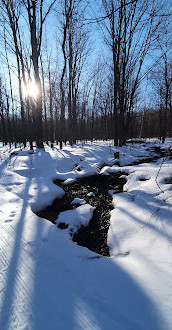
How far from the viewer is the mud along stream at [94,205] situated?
8.25ft

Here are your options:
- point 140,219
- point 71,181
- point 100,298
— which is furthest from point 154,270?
point 71,181

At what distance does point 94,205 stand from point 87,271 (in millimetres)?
1931

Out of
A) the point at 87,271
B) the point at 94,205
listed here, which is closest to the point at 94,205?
the point at 94,205

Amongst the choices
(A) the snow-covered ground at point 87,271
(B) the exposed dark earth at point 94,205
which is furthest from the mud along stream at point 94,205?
(A) the snow-covered ground at point 87,271

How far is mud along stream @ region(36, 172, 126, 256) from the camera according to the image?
2.51 metres

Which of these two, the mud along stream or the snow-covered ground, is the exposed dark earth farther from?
the snow-covered ground

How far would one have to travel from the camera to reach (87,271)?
1703 millimetres

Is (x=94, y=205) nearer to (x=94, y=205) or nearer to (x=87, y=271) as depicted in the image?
(x=94, y=205)

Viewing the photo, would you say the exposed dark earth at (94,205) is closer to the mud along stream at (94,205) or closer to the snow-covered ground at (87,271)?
the mud along stream at (94,205)

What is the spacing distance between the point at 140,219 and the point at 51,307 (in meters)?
1.87

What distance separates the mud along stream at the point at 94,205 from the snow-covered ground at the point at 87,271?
0.17 metres

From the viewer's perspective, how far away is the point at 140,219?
262 cm

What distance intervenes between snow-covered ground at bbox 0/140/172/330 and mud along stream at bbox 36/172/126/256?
17cm

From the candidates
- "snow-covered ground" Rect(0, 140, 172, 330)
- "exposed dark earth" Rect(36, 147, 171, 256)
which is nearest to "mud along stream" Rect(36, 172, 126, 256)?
"exposed dark earth" Rect(36, 147, 171, 256)
